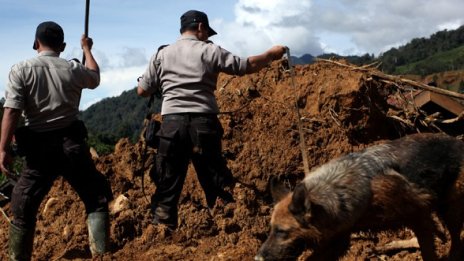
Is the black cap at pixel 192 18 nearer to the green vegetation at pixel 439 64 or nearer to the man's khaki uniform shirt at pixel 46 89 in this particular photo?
the man's khaki uniform shirt at pixel 46 89

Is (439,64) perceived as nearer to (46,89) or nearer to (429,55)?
(429,55)

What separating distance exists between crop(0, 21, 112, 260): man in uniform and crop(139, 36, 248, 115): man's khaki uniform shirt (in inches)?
30.8

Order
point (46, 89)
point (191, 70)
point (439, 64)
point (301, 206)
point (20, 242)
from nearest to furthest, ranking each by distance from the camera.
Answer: point (301, 206) → point (46, 89) → point (20, 242) → point (191, 70) → point (439, 64)

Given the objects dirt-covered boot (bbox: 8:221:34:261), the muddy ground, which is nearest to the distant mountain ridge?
the muddy ground

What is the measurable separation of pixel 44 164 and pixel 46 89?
71 cm

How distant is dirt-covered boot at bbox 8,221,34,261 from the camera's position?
5508 mm

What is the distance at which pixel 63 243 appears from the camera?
24.2 feet

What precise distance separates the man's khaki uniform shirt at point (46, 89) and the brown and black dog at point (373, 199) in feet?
6.92

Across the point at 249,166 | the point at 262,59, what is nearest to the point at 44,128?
the point at 262,59

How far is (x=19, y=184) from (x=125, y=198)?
2.42 meters

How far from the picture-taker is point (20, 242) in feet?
18.1

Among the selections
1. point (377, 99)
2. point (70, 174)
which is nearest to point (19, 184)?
point (70, 174)

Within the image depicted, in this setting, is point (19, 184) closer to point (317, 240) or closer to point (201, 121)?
point (201, 121)

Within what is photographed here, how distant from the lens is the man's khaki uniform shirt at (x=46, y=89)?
5.29 m
